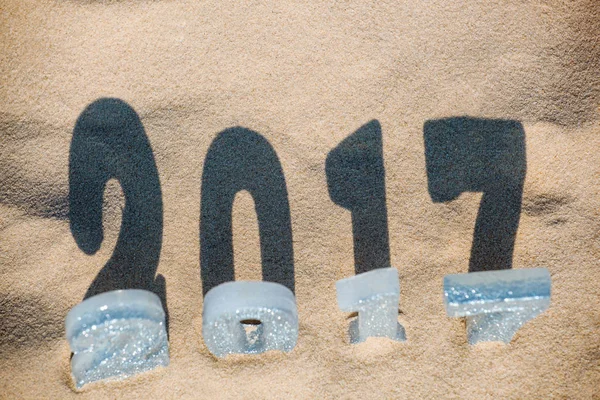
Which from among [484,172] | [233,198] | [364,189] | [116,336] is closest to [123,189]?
[233,198]

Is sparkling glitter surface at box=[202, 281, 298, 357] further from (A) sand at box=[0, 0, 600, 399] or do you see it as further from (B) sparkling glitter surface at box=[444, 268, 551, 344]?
(B) sparkling glitter surface at box=[444, 268, 551, 344]

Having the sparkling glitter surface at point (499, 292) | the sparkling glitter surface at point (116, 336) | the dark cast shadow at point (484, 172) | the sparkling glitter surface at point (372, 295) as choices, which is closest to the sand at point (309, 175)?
the dark cast shadow at point (484, 172)

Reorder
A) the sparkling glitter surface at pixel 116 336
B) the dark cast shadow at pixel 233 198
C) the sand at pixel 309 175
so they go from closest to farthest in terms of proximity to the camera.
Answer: the sparkling glitter surface at pixel 116 336 < the sand at pixel 309 175 < the dark cast shadow at pixel 233 198

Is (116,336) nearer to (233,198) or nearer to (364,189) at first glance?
(233,198)

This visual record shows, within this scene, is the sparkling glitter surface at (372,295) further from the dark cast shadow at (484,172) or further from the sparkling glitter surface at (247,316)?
the dark cast shadow at (484,172)

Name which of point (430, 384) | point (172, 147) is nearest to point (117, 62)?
point (172, 147)
